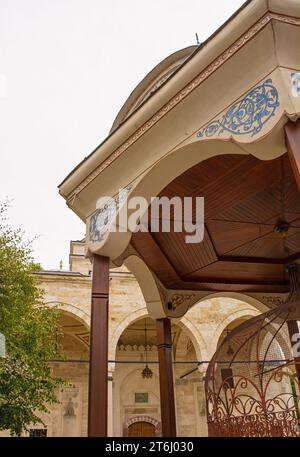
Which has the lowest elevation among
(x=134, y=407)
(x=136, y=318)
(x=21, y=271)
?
(x=134, y=407)

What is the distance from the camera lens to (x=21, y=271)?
7.87 m

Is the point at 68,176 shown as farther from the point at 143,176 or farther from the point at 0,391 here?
the point at 0,391

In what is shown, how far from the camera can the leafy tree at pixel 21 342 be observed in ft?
21.8

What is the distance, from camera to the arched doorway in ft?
43.9

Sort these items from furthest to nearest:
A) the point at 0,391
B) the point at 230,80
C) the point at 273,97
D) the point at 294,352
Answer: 1. the point at 0,391
2. the point at 294,352
3. the point at 230,80
4. the point at 273,97

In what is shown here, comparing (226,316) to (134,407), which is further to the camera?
(134,407)

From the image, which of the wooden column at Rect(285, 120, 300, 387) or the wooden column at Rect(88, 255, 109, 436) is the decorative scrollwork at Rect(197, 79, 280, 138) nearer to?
the wooden column at Rect(285, 120, 300, 387)

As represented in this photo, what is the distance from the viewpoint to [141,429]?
13500 mm

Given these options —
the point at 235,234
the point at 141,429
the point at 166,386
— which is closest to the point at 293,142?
the point at 235,234

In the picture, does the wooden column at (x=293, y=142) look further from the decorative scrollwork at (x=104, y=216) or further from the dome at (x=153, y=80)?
the dome at (x=153, y=80)

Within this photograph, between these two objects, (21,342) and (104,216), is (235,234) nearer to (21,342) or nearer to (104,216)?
(104,216)

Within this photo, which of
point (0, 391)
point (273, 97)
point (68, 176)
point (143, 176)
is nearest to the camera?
point (273, 97)
